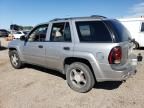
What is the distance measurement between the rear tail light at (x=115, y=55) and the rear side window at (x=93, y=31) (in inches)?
10.0

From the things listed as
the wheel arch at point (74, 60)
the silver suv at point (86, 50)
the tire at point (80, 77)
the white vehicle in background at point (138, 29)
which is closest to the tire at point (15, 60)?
the silver suv at point (86, 50)

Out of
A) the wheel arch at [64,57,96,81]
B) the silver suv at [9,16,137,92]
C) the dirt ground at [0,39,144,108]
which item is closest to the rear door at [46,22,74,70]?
the silver suv at [9,16,137,92]

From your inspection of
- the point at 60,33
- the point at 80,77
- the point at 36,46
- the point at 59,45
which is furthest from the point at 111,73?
the point at 36,46

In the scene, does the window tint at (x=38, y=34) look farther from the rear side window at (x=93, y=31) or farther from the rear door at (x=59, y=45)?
the rear side window at (x=93, y=31)

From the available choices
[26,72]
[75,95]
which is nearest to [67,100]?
[75,95]

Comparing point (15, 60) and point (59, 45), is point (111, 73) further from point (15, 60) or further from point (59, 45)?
point (15, 60)

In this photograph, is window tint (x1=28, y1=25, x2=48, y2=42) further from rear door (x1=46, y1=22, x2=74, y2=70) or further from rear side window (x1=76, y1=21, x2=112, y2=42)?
rear side window (x1=76, y1=21, x2=112, y2=42)

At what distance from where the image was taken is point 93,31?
4742 mm

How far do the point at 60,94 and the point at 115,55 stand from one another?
173 centimetres

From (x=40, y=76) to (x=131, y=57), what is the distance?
3.10m

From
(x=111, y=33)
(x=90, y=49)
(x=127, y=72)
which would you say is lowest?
(x=127, y=72)

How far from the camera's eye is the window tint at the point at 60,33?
5325 mm

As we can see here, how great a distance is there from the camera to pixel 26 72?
716 cm

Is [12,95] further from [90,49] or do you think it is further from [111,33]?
[111,33]
